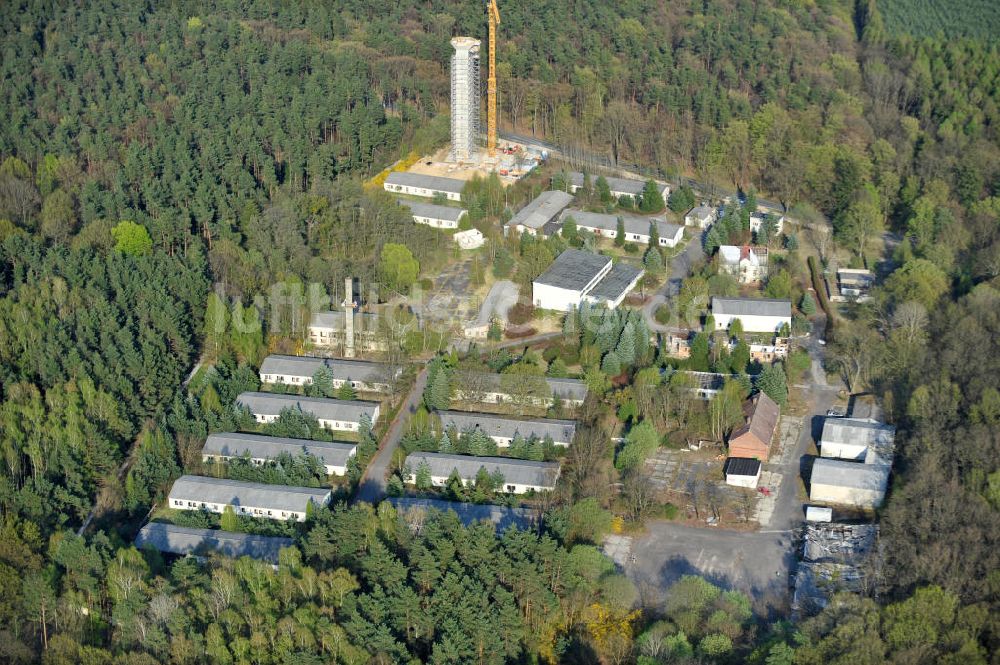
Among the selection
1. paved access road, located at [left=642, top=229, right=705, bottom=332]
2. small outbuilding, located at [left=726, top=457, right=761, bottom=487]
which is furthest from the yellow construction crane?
small outbuilding, located at [left=726, top=457, right=761, bottom=487]

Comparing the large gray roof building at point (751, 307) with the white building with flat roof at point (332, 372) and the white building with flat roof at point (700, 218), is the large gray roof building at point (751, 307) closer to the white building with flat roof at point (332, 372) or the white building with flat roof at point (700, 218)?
the white building with flat roof at point (700, 218)

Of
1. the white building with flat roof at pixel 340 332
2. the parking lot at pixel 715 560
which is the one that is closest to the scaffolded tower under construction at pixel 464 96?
the white building with flat roof at pixel 340 332

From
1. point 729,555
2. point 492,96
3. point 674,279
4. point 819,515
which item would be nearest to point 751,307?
point 674,279

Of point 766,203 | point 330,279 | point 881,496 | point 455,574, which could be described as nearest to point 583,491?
point 455,574

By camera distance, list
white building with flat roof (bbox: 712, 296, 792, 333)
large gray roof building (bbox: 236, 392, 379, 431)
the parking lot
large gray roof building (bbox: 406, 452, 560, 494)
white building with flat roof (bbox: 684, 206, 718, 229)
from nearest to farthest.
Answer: the parking lot < large gray roof building (bbox: 406, 452, 560, 494) < large gray roof building (bbox: 236, 392, 379, 431) < white building with flat roof (bbox: 712, 296, 792, 333) < white building with flat roof (bbox: 684, 206, 718, 229)

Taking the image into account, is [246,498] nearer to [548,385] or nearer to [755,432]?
[548,385]

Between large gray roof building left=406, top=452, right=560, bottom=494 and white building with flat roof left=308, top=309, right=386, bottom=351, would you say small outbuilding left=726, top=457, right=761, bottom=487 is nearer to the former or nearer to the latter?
large gray roof building left=406, top=452, right=560, bottom=494
